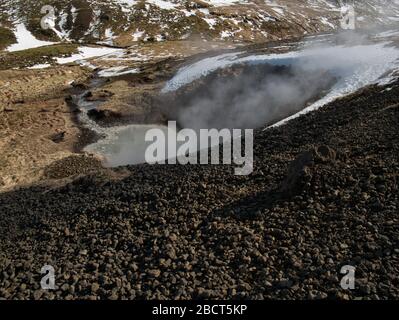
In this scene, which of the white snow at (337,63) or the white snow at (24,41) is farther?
the white snow at (24,41)

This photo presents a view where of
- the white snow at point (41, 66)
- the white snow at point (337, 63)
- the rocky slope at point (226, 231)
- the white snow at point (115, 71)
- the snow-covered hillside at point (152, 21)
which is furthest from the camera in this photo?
the snow-covered hillside at point (152, 21)

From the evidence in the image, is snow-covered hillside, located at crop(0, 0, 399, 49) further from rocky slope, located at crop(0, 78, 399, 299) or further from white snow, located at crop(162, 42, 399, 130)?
rocky slope, located at crop(0, 78, 399, 299)

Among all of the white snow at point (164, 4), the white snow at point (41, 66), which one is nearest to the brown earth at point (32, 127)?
the white snow at point (41, 66)

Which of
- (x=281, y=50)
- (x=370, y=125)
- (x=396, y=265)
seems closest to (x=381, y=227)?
(x=396, y=265)

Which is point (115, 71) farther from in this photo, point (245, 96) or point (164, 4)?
point (164, 4)

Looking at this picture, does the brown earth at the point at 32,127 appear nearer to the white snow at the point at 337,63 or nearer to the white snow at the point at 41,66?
the white snow at the point at 41,66

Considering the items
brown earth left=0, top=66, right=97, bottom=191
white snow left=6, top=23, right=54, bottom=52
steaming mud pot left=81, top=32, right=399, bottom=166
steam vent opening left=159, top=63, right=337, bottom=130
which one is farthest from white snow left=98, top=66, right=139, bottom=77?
white snow left=6, top=23, right=54, bottom=52
